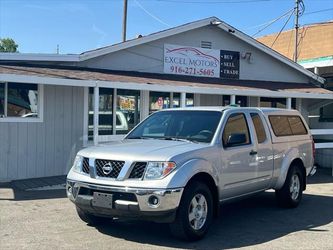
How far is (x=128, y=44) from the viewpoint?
47.7ft

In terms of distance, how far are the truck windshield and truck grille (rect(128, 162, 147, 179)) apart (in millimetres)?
1103

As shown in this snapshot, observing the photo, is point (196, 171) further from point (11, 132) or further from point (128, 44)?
point (128, 44)

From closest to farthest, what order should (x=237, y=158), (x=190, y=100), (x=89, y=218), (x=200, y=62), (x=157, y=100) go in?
(x=89, y=218) < (x=237, y=158) < (x=157, y=100) < (x=190, y=100) < (x=200, y=62)

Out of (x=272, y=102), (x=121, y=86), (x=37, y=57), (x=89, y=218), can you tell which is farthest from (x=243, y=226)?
(x=272, y=102)

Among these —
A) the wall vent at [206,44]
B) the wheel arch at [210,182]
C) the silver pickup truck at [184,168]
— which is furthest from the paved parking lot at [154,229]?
the wall vent at [206,44]

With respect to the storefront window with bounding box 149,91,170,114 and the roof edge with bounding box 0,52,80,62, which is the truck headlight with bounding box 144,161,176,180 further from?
the storefront window with bounding box 149,91,170,114

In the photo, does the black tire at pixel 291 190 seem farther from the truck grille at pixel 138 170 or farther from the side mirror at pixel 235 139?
the truck grille at pixel 138 170

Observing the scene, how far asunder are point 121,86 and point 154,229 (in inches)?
229

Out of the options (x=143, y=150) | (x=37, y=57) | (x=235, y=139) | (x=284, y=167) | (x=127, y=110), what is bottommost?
(x=284, y=167)

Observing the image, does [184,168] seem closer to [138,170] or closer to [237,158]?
[138,170]

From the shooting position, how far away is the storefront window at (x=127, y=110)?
14391 millimetres

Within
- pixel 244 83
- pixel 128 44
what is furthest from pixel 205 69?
pixel 128 44

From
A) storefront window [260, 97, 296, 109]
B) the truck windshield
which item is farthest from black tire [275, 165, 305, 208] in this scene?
storefront window [260, 97, 296, 109]

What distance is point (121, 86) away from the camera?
40.4ft
